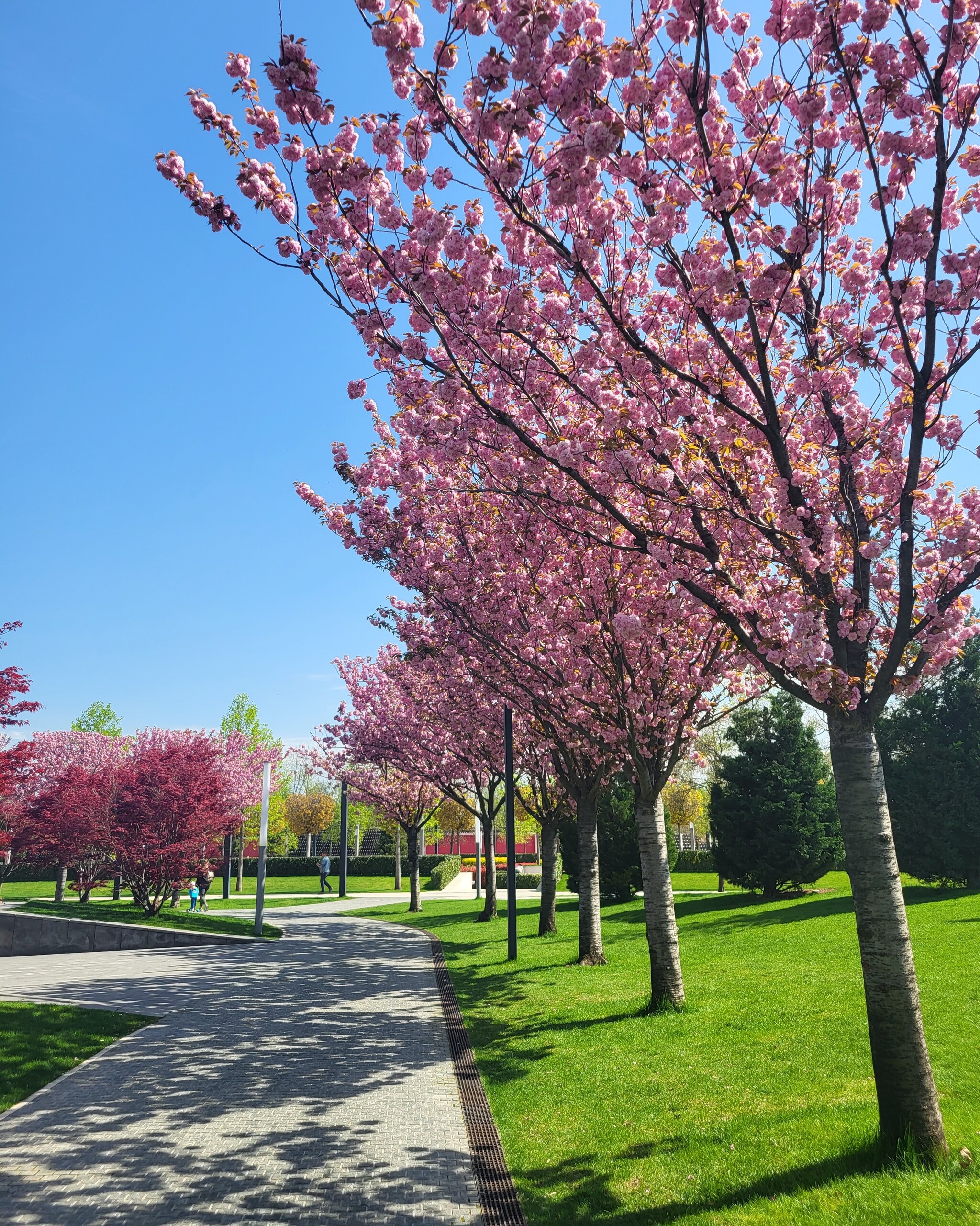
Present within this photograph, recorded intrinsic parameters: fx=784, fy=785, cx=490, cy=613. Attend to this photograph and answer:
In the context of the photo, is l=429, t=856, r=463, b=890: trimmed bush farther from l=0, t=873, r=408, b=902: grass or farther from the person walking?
the person walking

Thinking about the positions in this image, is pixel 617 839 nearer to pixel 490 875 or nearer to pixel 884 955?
pixel 490 875

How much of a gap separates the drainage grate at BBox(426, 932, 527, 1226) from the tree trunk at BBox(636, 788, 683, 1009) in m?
2.51

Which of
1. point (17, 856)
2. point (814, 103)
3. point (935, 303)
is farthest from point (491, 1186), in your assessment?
point (17, 856)

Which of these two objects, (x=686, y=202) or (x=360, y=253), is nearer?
(x=686, y=202)

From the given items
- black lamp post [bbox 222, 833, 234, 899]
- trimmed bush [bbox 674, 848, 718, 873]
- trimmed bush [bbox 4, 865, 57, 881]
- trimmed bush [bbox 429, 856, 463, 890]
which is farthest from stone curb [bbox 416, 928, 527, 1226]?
trimmed bush [bbox 4, 865, 57, 881]

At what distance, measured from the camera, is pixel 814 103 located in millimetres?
4949

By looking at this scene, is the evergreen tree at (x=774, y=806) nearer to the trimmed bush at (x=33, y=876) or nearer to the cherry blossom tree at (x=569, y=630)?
the cherry blossom tree at (x=569, y=630)

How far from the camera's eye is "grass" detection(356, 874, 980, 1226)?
4629mm

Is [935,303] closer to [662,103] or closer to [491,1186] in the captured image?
[662,103]

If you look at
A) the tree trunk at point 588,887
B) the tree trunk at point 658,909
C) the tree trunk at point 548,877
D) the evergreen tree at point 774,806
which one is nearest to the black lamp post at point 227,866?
the tree trunk at point 548,877

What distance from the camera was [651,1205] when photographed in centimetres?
474

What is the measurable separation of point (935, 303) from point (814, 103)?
149 centimetres

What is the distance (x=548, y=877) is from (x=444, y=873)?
2675 centimetres

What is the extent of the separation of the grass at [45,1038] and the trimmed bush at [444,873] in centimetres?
3332
